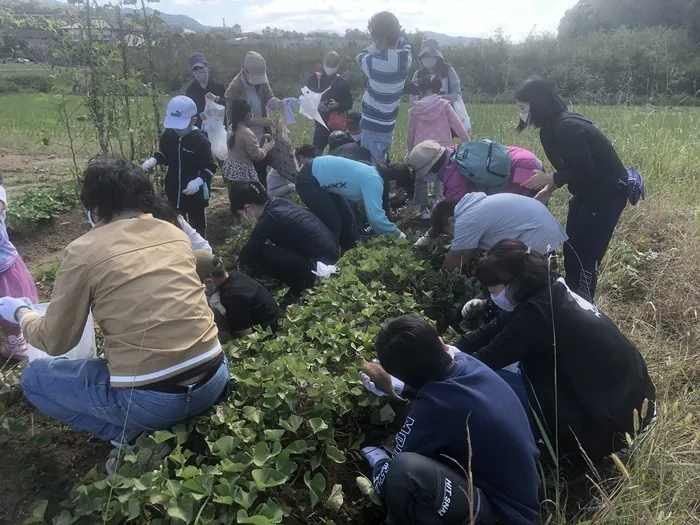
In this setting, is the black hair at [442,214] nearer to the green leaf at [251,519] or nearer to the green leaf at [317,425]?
the green leaf at [317,425]

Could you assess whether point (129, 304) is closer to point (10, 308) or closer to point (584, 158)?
point (10, 308)

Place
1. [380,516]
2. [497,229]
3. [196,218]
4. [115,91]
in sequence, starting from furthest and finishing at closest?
[115,91], [196,218], [497,229], [380,516]

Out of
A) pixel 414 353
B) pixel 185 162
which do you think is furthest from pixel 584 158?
pixel 185 162

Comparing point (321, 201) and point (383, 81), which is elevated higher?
point (383, 81)

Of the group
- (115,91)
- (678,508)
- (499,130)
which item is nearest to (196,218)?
(115,91)

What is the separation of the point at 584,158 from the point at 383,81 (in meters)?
2.65

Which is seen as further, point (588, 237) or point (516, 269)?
point (588, 237)

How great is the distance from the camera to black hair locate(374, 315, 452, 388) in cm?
204

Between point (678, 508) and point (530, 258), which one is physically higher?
point (530, 258)

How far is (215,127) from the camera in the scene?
6016mm

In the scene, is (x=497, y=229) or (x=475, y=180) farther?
(x=475, y=180)

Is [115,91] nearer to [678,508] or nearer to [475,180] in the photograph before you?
[475,180]

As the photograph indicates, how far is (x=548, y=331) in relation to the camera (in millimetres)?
2418

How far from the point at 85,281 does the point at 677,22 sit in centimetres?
4164
